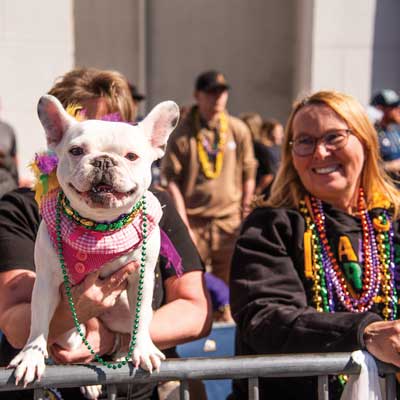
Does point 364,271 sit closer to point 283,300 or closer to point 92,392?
point 283,300

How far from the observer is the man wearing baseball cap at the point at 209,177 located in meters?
5.69

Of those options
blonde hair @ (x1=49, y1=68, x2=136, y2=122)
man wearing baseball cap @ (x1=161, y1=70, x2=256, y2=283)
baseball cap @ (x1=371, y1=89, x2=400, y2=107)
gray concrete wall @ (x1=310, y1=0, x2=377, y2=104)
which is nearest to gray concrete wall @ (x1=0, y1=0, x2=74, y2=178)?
man wearing baseball cap @ (x1=161, y1=70, x2=256, y2=283)

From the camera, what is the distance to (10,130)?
5.63 meters

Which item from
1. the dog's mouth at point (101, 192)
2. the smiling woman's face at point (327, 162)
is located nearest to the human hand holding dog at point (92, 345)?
the dog's mouth at point (101, 192)

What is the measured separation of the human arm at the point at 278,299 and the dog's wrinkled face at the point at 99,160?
26.5 inches

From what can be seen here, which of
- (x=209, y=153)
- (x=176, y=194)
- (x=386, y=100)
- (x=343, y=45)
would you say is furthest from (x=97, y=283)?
(x=343, y=45)

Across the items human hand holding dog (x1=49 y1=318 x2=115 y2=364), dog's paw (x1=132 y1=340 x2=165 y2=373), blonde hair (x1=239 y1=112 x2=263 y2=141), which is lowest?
blonde hair (x1=239 y1=112 x2=263 y2=141)

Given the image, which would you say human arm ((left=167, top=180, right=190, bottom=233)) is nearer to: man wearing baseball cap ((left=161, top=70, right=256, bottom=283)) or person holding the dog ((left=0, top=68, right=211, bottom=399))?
man wearing baseball cap ((left=161, top=70, right=256, bottom=283))

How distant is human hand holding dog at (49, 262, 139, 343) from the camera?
74.3 inches

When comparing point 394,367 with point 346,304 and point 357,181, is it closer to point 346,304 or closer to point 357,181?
point 346,304

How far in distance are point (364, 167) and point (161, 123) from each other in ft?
3.21

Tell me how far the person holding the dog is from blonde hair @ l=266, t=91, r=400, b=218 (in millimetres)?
428

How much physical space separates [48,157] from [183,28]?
854 centimetres

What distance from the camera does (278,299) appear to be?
90.1 inches
